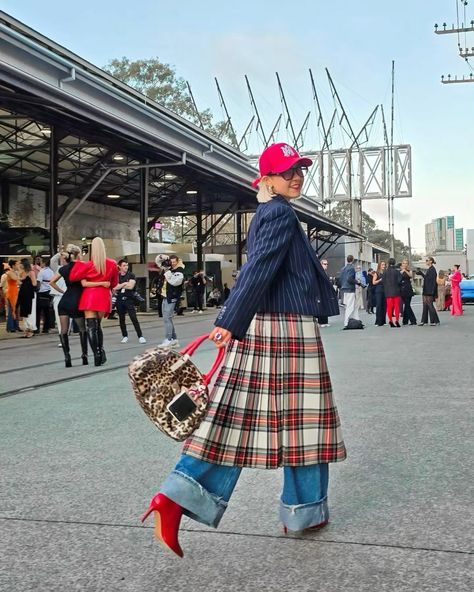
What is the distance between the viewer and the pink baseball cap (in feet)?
9.71

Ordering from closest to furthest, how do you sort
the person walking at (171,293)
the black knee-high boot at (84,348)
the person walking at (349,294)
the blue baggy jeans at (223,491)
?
the blue baggy jeans at (223,491), the black knee-high boot at (84,348), the person walking at (171,293), the person walking at (349,294)

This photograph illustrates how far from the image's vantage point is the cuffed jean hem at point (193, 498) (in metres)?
2.63

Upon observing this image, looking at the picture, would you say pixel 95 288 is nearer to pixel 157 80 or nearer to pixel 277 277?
pixel 277 277

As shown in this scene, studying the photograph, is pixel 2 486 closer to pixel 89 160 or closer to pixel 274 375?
pixel 274 375

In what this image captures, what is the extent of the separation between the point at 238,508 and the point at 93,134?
1689 cm

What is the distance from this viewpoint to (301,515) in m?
2.87

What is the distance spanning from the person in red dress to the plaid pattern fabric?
20.8 feet

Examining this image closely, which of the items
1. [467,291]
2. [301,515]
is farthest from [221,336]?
[467,291]

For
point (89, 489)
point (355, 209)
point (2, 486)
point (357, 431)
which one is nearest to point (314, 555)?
point (89, 489)

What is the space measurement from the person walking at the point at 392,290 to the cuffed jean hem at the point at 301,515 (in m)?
14.0

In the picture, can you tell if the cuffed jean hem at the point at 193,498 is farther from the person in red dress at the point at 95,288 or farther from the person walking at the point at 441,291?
the person walking at the point at 441,291

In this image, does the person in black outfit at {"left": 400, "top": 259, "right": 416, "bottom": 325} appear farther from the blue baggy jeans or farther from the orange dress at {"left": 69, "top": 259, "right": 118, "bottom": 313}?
the blue baggy jeans

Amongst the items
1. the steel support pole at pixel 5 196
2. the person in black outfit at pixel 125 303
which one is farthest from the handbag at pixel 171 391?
the steel support pole at pixel 5 196

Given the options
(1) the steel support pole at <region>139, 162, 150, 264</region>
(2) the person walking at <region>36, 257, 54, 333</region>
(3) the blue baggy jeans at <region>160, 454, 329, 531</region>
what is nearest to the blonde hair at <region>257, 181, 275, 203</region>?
(3) the blue baggy jeans at <region>160, 454, 329, 531</region>
